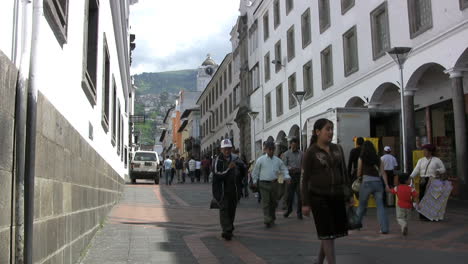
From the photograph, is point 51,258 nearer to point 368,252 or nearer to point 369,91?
point 368,252

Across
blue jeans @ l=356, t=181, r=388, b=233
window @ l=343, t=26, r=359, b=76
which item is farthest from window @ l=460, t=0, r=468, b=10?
blue jeans @ l=356, t=181, r=388, b=233

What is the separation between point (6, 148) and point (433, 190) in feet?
30.8

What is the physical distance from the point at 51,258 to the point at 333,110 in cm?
1137

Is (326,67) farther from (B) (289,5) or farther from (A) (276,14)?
(A) (276,14)

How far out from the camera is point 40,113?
3666 millimetres

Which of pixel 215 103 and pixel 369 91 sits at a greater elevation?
pixel 215 103

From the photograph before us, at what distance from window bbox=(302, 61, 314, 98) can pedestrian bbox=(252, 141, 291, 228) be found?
16810 millimetres

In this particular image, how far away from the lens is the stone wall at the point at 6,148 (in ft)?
9.25

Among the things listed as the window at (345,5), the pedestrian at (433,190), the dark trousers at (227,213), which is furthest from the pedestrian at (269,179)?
the window at (345,5)

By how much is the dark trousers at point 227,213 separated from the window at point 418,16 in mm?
11048

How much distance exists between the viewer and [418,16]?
1686 centimetres

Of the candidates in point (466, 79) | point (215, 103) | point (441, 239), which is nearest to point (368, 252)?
point (441, 239)

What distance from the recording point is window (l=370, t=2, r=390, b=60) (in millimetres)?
19047

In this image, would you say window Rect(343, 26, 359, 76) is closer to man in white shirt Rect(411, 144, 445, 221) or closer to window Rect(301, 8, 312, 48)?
window Rect(301, 8, 312, 48)
